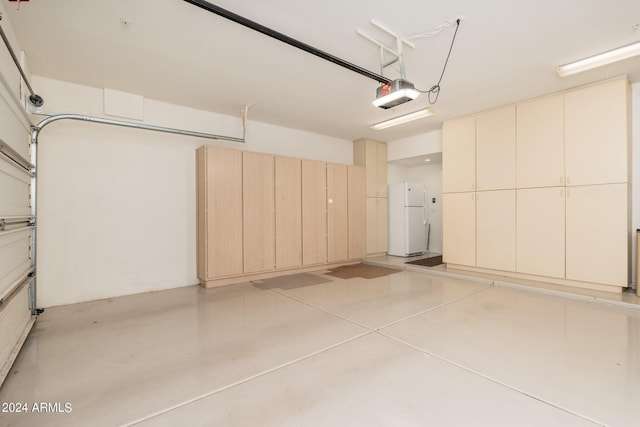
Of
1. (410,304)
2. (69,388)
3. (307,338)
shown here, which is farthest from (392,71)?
(69,388)

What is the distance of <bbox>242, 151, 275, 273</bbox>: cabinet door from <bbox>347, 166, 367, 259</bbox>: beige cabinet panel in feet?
6.47

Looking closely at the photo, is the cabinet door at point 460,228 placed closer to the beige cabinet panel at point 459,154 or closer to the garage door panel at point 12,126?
the beige cabinet panel at point 459,154

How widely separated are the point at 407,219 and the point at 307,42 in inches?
188

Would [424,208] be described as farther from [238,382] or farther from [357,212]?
[238,382]

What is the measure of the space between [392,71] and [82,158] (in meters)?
4.31

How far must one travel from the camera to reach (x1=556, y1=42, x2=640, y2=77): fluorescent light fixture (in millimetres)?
2910

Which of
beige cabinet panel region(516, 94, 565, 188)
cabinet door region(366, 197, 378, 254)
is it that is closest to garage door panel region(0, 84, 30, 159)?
cabinet door region(366, 197, 378, 254)

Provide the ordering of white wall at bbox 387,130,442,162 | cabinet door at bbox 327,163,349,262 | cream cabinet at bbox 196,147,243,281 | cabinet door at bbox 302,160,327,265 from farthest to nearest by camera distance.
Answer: white wall at bbox 387,130,442,162 < cabinet door at bbox 327,163,349,262 < cabinet door at bbox 302,160,327,265 < cream cabinet at bbox 196,147,243,281

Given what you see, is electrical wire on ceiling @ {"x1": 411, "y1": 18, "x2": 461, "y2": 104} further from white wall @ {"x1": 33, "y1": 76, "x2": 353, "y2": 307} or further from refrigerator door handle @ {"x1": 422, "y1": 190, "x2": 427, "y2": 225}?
white wall @ {"x1": 33, "y1": 76, "x2": 353, "y2": 307}

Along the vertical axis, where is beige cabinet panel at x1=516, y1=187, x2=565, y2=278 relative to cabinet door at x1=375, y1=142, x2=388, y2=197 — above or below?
below

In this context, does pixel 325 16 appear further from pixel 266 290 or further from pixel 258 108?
pixel 266 290

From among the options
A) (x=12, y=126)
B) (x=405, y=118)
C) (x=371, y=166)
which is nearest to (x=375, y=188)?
(x=371, y=166)

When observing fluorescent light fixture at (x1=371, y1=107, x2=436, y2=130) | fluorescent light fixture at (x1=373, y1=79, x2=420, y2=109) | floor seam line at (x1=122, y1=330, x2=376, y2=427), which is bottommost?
floor seam line at (x1=122, y1=330, x2=376, y2=427)

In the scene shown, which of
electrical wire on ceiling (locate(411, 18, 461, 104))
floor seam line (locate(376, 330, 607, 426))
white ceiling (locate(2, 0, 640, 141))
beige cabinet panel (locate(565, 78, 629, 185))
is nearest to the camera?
floor seam line (locate(376, 330, 607, 426))
